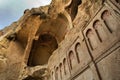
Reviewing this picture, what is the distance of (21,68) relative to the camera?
12.2m

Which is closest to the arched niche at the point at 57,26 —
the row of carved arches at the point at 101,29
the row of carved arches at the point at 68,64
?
the row of carved arches at the point at 68,64

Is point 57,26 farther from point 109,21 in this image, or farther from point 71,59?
point 109,21

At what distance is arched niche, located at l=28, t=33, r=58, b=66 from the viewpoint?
1438cm

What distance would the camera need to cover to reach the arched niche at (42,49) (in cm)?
1438

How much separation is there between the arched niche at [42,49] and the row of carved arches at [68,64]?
21.7ft

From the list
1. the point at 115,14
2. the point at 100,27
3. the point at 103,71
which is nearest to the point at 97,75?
the point at 103,71

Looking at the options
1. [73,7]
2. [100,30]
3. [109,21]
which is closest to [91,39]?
[100,30]

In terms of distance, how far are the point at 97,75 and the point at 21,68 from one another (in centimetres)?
914

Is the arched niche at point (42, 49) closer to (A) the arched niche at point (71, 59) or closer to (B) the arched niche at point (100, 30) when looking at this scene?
(A) the arched niche at point (71, 59)

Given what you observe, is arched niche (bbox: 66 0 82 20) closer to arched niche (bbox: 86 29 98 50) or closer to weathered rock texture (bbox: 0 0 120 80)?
weathered rock texture (bbox: 0 0 120 80)

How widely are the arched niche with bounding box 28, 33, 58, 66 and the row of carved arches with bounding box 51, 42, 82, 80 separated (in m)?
6.62

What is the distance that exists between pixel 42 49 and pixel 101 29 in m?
11.1

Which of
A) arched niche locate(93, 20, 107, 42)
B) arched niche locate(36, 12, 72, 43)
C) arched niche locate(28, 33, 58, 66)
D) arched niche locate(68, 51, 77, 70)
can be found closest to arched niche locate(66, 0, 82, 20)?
arched niche locate(36, 12, 72, 43)

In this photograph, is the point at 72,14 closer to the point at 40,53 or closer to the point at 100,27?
the point at 40,53
